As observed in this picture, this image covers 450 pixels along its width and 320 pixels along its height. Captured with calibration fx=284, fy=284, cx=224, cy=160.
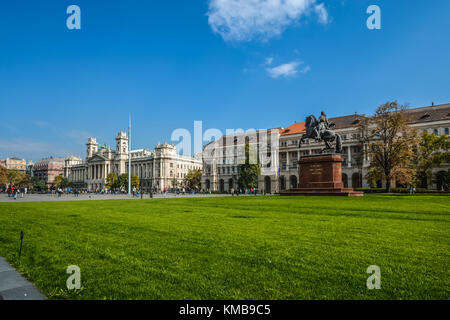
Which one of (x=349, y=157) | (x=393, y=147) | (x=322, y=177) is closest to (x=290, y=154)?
(x=349, y=157)

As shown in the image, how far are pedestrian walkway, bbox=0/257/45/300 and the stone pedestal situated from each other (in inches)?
1038

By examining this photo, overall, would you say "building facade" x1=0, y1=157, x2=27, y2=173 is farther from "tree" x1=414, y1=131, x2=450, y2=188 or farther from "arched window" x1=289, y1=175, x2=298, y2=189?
"tree" x1=414, y1=131, x2=450, y2=188

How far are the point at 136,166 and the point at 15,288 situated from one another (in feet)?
485

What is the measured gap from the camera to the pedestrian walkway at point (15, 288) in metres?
3.93

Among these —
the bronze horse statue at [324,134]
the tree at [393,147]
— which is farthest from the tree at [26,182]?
the tree at [393,147]

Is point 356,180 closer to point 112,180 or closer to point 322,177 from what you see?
point 322,177

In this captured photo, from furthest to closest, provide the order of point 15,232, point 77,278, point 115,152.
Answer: point 115,152
point 15,232
point 77,278

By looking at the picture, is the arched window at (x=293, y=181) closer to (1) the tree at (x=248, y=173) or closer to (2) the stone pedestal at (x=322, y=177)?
(1) the tree at (x=248, y=173)

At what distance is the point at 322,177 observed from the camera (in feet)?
95.0

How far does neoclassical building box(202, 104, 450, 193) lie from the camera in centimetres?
6134
